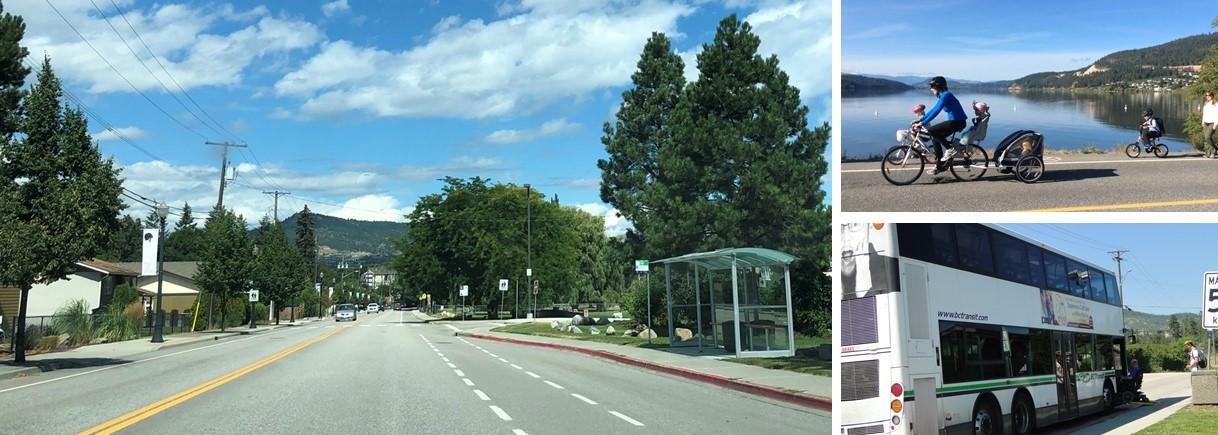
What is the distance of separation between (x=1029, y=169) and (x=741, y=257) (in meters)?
A: 17.4

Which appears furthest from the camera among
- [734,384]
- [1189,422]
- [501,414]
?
[734,384]

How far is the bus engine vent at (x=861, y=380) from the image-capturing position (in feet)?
33.6

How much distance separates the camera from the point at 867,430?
10.2m

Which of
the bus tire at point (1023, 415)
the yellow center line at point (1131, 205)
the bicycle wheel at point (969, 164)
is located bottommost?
the bus tire at point (1023, 415)

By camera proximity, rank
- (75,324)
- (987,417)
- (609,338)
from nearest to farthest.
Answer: (987,417), (75,324), (609,338)

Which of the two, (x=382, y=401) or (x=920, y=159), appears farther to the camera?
(x=382, y=401)

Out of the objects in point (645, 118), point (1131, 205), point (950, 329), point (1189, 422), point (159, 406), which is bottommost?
point (1189, 422)

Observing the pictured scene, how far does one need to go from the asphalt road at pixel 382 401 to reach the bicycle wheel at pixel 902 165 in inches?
222

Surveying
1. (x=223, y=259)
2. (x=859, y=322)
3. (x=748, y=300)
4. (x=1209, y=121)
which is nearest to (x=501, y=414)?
(x=859, y=322)

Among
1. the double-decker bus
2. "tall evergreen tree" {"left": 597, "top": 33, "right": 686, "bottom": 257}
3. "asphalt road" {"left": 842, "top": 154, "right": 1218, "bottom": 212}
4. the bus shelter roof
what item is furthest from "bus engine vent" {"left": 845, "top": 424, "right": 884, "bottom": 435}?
"tall evergreen tree" {"left": 597, "top": 33, "right": 686, "bottom": 257}

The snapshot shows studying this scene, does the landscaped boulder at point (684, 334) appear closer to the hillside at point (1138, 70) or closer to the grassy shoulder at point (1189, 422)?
the grassy shoulder at point (1189, 422)

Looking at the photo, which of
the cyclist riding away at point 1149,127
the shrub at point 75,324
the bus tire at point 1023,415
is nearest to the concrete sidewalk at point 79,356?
the shrub at point 75,324

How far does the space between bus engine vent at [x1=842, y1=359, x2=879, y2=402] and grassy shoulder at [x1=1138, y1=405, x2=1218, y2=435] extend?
297 inches

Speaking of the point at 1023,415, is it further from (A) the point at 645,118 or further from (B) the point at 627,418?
(A) the point at 645,118
